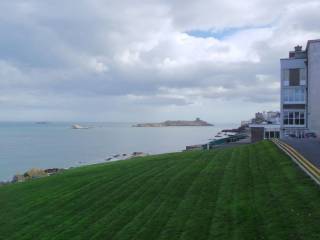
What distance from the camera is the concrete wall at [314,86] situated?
143 ft

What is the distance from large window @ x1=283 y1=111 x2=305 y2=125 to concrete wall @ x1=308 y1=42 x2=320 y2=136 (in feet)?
4.99

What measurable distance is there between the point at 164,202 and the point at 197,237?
3.26m

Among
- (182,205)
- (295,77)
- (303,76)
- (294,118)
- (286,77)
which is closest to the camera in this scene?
(182,205)

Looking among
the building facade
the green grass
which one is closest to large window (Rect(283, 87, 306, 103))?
the building facade

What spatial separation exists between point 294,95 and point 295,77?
2032mm

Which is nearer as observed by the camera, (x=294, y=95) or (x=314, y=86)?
(x=314, y=86)

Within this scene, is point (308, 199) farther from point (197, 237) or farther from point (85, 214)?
point (85, 214)

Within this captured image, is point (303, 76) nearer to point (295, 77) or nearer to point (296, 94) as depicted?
point (295, 77)

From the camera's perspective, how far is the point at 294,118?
47.9 metres

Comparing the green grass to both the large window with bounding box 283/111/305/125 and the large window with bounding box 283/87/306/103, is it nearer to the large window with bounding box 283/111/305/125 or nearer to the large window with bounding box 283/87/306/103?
the large window with bounding box 283/111/305/125

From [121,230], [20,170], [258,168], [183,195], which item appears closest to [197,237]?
[121,230]

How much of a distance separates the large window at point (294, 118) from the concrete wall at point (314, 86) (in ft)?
4.99

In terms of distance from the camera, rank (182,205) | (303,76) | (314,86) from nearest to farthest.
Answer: (182,205), (314,86), (303,76)

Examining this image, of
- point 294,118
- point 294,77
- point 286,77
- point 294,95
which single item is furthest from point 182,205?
point 294,77
